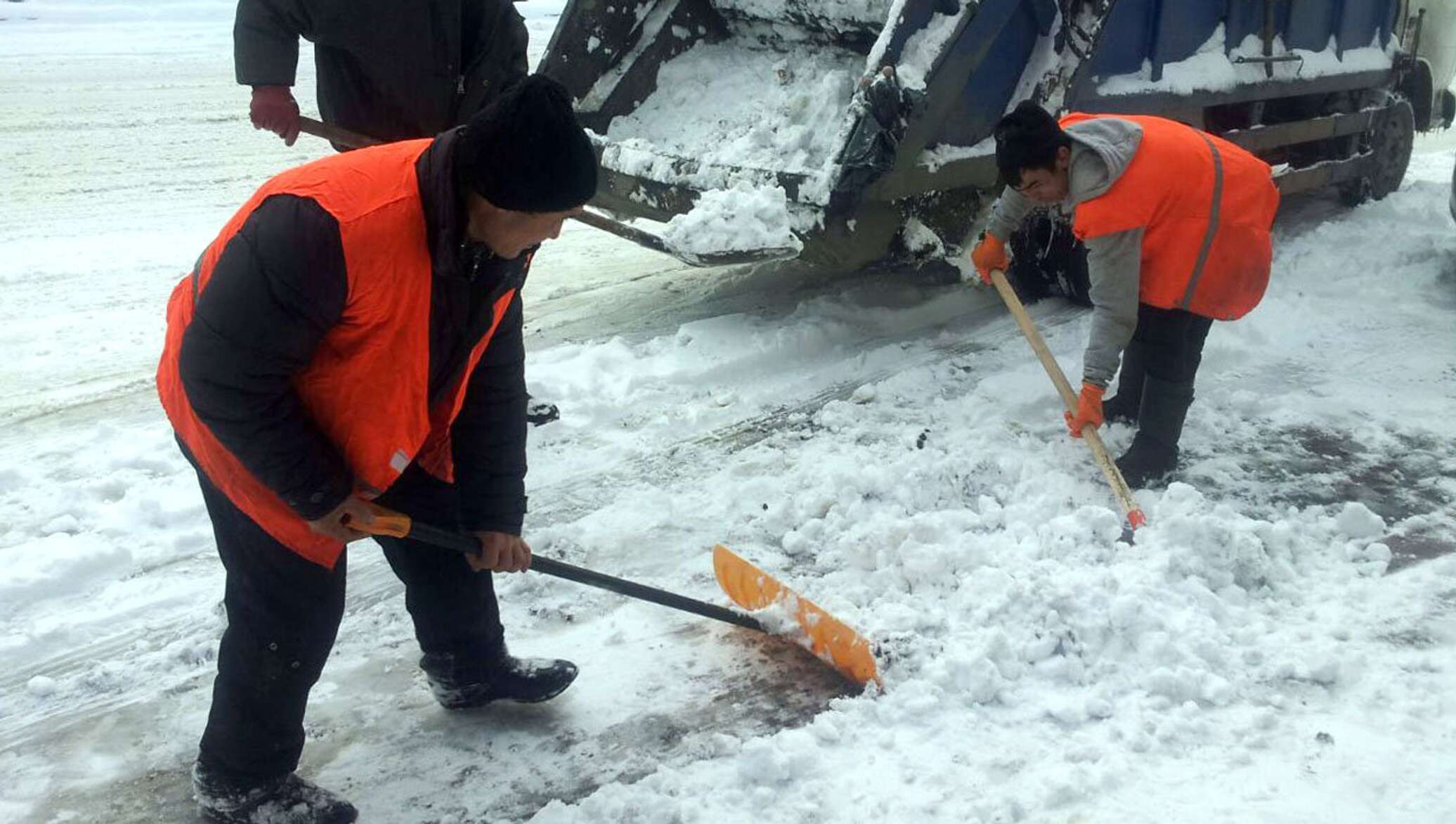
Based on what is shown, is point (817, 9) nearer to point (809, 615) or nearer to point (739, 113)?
point (739, 113)

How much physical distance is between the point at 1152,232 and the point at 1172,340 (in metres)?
0.40

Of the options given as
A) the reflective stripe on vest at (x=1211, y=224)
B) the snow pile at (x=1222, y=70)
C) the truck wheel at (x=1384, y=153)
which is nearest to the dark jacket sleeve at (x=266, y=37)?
the reflective stripe on vest at (x=1211, y=224)

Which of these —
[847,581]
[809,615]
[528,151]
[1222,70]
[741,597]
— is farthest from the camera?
[1222,70]

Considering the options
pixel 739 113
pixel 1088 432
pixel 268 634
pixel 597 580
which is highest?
pixel 739 113

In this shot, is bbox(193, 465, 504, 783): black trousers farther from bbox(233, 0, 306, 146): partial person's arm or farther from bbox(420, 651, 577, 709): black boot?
bbox(233, 0, 306, 146): partial person's arm

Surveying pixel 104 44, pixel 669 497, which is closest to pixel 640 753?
pixel 669 497

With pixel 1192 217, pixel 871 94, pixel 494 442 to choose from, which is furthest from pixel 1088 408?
pixel 494 442

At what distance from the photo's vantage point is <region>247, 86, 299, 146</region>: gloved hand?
3541 mm

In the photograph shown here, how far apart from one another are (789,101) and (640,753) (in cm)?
329

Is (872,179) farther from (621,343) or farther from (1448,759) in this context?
(1448,759)

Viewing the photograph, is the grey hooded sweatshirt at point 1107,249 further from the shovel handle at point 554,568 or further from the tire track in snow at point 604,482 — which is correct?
the shovel handle at point 554,568

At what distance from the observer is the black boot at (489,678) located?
260 centimetres

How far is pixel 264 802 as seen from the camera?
223 cm

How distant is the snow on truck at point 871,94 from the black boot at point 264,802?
2.46 m
